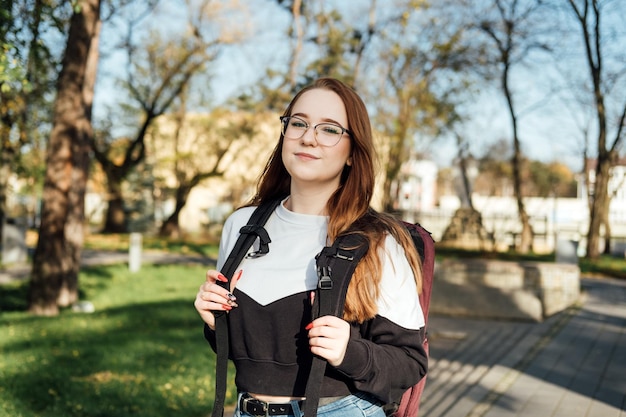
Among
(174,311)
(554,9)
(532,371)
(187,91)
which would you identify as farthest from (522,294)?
(187,91)

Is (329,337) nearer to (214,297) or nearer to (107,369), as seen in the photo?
(214,297)

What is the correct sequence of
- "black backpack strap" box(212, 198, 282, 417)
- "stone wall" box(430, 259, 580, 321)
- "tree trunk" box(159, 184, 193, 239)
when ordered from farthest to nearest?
"tree trunk" box(159, 184, 193, 239) < "stone wall" box(430, 259, 580, 321) < "black backpack strap" box(212, 198, 282, 417)

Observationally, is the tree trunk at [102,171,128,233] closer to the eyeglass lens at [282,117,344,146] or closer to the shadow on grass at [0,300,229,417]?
the shadow on grass at [0,300,229,417]

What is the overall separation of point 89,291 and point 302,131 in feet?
44.9

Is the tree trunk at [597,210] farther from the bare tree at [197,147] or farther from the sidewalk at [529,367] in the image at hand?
the bare tree at [197,147]

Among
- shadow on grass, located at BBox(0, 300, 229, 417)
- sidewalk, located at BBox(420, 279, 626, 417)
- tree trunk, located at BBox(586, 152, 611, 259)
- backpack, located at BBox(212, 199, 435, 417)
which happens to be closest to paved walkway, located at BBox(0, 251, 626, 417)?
sidewalk, located at BBox(420, 279, 626, 417)

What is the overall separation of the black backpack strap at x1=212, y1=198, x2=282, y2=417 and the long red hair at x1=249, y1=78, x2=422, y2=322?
207mm

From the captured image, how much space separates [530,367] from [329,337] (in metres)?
7.21

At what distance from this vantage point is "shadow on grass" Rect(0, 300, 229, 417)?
243 inches

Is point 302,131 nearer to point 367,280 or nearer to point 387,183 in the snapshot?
point 367,280

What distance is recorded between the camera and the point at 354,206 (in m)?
2.30

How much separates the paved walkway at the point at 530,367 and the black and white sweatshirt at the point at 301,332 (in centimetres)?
460

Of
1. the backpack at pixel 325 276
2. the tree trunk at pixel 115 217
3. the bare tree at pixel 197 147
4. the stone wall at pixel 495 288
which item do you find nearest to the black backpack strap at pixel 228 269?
the backpack at pixel 325 276

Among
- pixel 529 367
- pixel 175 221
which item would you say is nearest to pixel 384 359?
pixel 529 367
